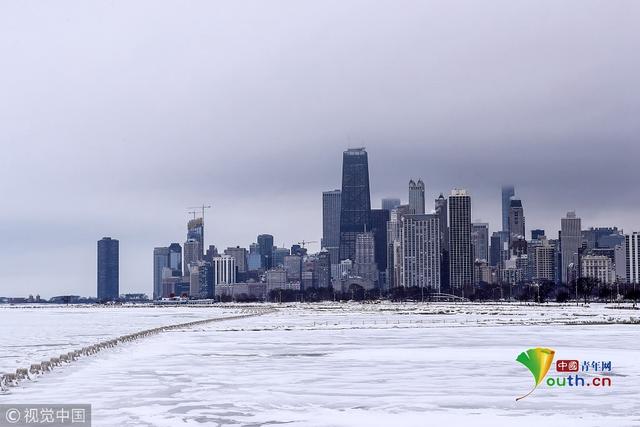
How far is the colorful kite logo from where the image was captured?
140 feet

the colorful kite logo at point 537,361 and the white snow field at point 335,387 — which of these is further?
the colorful kite logo at point 537,361

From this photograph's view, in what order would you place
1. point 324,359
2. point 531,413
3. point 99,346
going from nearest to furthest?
point 531,413, point 324,359, point 99,346

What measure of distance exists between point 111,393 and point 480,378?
1771cm

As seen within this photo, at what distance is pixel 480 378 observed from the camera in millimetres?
42844

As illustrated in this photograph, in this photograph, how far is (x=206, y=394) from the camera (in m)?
37.7

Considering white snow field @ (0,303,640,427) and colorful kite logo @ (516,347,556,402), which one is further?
colorful kite logo @ (516,347,556,402)

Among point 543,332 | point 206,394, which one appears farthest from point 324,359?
point 543,332

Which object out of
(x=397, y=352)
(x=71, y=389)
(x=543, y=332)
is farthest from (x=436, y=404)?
(x=543, y=332)

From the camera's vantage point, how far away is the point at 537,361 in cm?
5056

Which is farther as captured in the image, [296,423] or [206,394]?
[206,394]

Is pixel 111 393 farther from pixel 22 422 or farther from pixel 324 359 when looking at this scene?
pixel 324 359

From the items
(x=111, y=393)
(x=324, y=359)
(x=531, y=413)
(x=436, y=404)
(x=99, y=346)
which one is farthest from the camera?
(x=99, y=346)

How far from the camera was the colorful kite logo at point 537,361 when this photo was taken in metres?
42.8

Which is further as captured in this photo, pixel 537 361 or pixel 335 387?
pixel 537 361
